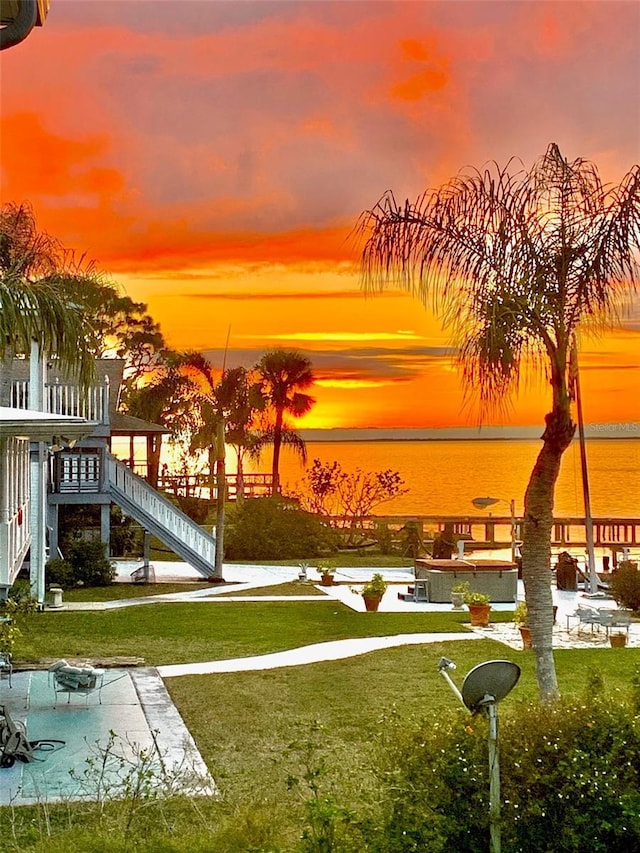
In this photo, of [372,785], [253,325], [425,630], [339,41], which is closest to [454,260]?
[372,785]

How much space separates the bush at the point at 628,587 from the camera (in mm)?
18484

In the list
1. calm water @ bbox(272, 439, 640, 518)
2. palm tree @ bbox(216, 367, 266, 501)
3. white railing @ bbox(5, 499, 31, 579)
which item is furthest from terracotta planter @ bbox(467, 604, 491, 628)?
calm water @ bbox(272, 439, 640, 518)

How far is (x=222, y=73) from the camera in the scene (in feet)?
47.8

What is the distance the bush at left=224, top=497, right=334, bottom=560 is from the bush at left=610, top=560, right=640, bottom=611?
457 inches

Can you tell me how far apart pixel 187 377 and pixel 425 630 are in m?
11.4

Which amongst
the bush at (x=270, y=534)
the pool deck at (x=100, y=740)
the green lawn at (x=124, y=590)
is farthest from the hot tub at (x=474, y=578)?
the bush at (x=270, y=534)

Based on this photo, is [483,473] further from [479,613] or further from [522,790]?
[522,790]

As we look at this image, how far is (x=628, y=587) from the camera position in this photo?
1850cm

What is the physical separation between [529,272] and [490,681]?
14.5ft

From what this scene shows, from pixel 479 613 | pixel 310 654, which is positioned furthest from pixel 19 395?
pixel 479 613

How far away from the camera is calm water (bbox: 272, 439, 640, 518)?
221ft

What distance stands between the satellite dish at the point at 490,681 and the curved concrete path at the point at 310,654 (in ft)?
24.4

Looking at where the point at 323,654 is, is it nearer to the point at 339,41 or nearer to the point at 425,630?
the point at 425,630

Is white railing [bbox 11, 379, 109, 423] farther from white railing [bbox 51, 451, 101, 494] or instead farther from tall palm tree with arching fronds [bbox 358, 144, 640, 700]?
tall palm tree with arching fronds [bbox 358, 144, 640, 700]
